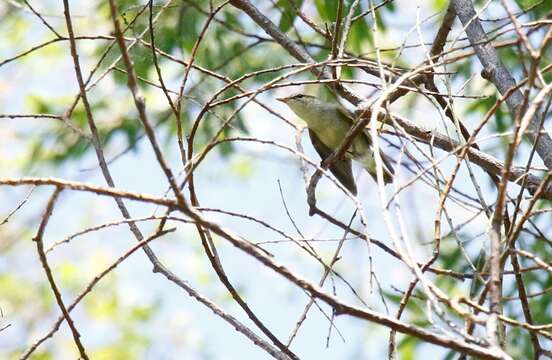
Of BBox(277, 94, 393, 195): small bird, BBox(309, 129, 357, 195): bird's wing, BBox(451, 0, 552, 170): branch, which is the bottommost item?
BBox(451, 0, 552, 170): branch

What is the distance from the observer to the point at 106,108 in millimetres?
7301

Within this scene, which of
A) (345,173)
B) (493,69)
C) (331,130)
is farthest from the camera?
(331,130)

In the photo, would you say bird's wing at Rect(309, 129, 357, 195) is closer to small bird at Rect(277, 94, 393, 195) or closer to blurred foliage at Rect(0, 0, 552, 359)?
small bird at Rect(277, 94, 393, 195)

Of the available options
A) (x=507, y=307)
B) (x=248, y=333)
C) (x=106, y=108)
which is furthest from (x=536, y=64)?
(x=106, y=108)

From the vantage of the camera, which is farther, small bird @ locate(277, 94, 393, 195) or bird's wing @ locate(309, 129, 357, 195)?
small bird @ locate(277, 94, 393, 195)

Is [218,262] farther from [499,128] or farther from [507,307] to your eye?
[507,307]

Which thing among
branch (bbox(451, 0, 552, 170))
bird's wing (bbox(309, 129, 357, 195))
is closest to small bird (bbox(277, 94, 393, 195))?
bird's wing (bbox(309, 129, 357, 195))

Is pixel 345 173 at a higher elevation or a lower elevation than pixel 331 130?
lower

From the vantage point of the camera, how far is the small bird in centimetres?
432

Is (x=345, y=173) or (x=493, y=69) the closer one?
(x=493, y=69)

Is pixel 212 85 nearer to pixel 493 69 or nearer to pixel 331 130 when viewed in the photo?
pixel 331 130

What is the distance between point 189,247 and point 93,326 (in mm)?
1656

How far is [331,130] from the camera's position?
466 cm

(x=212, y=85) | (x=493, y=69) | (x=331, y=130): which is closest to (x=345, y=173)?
(x=331, y=130)
